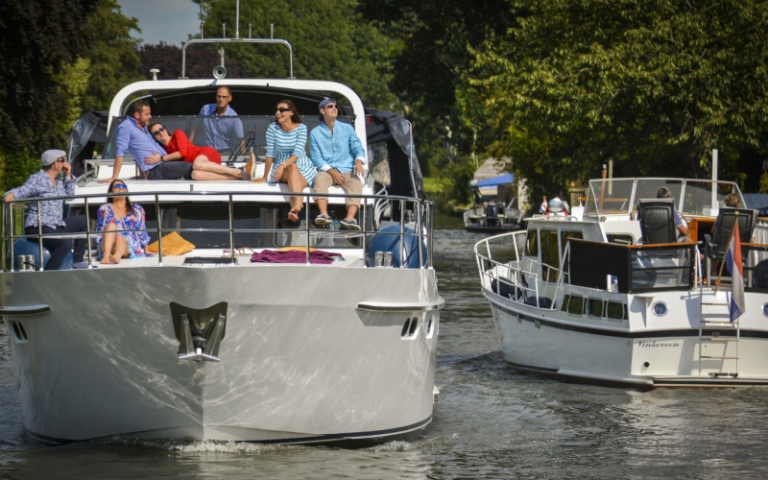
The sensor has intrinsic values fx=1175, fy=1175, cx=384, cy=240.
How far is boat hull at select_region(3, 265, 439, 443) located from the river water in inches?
8.5

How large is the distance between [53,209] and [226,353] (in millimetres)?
2741

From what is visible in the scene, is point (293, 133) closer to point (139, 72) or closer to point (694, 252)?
point (694, 252)

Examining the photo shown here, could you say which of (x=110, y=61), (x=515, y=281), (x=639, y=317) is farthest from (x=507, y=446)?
(x=110, y=61)

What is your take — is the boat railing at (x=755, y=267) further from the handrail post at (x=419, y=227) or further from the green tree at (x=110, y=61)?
the green tree at (x=110, y=61)

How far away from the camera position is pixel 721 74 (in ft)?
99.1

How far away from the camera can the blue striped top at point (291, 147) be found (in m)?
11.6

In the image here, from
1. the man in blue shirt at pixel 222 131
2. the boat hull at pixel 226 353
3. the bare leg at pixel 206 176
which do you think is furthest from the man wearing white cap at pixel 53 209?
the man in blue shirt at pixel 222 131

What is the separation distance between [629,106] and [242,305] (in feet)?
80.3

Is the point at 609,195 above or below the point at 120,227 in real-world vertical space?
above

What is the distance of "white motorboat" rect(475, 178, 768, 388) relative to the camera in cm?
1447

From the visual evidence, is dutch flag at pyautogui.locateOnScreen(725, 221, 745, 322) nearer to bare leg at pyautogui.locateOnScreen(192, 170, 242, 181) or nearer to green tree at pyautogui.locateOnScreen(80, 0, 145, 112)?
bare leg at pyautogui.locateOnScreen(192, 170, 242, 181)

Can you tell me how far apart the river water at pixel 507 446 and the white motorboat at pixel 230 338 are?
0.65 feet

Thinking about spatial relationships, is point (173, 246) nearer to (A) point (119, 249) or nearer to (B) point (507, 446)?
(A) point (119, 249)

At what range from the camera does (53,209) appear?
35.7 feet
